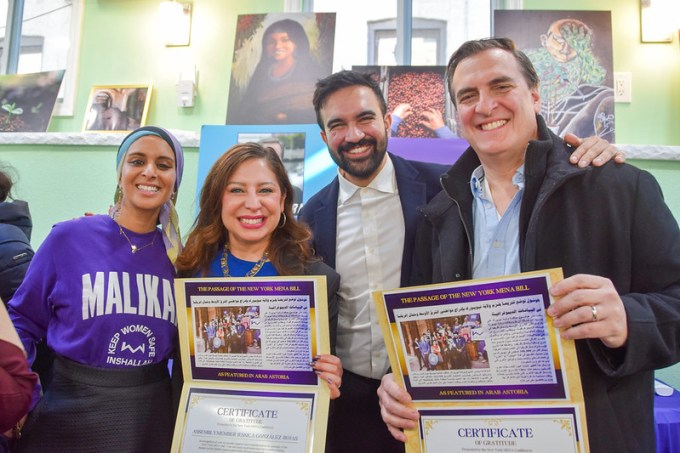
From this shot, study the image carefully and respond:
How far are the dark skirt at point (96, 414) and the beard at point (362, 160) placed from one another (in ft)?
3.44

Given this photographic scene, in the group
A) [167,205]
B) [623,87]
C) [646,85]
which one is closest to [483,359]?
[167,205]

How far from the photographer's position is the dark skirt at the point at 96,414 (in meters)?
1.45

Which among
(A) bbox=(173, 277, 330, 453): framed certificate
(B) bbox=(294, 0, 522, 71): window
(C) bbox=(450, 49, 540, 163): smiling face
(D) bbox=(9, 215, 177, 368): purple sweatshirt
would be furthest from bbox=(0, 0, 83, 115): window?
(C) bbox=(450, 49, 540, 163): smiling face

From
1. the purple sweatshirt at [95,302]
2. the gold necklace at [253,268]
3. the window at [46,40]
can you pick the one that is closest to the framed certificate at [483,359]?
the gold necklace at [253,268]

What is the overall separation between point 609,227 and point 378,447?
3.72 ft

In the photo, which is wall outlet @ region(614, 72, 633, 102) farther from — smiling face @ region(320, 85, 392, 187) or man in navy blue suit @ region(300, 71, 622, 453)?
smiling face @ region(320, 85, 392, 187)

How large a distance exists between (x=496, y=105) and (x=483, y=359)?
74cm

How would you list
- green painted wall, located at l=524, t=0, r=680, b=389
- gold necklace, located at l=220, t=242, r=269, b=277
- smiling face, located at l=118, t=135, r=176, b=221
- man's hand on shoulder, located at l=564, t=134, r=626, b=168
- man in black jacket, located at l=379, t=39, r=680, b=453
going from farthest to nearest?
green painted wall, located at l=524, t=0, r=680, b=389 < smiling face, located at l=118, t=135, r=176, b=221 < gold necklace, located at l=220, t=242, r=269, b=277 < man's hand on shoulder, located at l=564, t=134, r=626, b=168 < man in black jacket, located at l=379, t=39, r=680, b=453

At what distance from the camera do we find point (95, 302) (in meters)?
1.53

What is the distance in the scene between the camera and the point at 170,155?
1.83 m

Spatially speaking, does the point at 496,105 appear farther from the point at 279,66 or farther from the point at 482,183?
the point at 279,66

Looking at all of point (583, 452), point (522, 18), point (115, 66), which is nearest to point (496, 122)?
point (583, 452)

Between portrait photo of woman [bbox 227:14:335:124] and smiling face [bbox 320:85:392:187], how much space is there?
2.00 meters

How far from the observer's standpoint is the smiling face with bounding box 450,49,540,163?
142 cm
